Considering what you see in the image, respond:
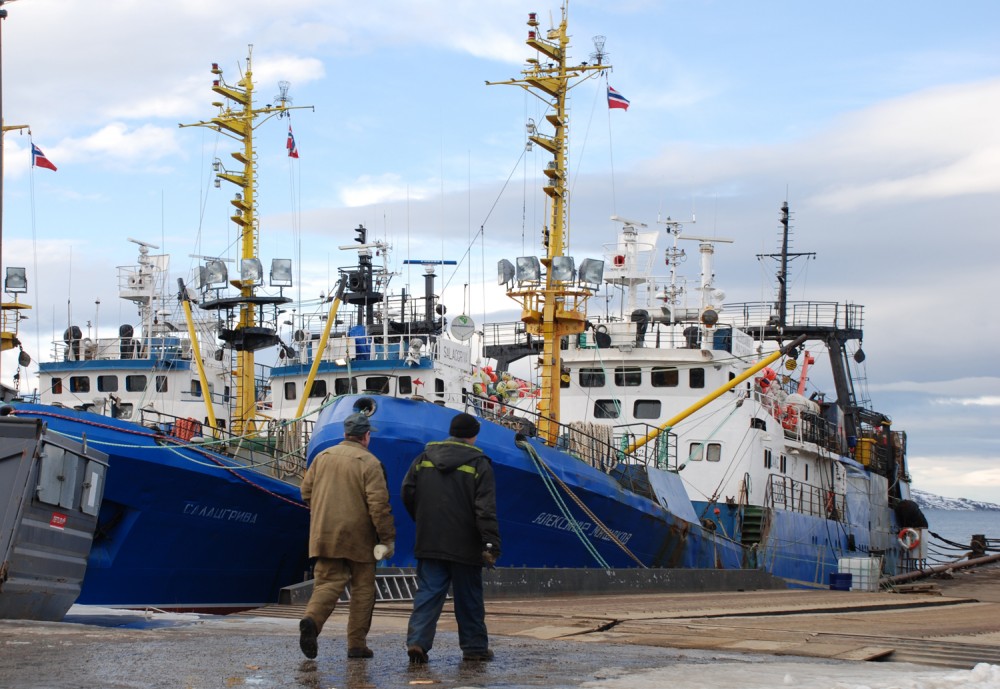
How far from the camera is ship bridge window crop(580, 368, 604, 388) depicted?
1117 inches

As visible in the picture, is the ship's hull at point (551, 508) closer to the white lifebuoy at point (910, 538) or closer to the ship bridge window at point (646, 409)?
the ship bridge window at point (646, 409)

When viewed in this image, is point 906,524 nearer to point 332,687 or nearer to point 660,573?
point 660,573

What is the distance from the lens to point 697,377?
27.5 meters

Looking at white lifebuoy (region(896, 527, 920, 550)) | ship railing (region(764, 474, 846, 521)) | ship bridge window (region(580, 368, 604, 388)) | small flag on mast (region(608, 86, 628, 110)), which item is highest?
small flag on mast (region(608, 86, 628, 110))

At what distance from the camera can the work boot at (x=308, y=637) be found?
6754 mm

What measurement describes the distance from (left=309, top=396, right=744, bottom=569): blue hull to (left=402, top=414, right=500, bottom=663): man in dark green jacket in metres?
10.2

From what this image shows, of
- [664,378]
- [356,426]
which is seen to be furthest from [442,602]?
[664,378]

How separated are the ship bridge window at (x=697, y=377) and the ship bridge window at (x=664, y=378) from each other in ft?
0.89

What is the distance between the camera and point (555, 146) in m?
23.0

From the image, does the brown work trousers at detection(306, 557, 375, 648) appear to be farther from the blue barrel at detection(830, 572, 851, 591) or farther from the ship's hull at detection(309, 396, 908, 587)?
the blue barrel at detection(830, 572, 851, 591)

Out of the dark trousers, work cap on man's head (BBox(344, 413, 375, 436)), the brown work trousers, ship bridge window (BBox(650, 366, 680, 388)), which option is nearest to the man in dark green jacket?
the dark trousers

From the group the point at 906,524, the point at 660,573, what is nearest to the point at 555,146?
the point at 660,573

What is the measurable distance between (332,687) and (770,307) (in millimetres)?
32925

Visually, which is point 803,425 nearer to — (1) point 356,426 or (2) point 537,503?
(2) point 537,503
